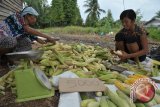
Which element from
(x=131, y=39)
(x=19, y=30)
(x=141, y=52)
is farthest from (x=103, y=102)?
(x=19, y=30)

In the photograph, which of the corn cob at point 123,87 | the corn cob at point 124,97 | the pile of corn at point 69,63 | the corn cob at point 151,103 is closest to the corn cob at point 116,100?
Answer: the corn cob at point 124,97

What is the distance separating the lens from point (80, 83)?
360 centimetres

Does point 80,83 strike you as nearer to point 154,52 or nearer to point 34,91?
point 34,91

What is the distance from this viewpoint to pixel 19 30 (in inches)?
207

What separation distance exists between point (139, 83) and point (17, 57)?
Answer: 1379 millimetres

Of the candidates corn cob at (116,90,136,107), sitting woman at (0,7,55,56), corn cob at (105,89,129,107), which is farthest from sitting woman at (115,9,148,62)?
corn cob at (105,89,129,107)

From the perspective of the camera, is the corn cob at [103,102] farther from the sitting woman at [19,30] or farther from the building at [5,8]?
the building at [5,8]

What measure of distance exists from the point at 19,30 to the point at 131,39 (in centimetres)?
186

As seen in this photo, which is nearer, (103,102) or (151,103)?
(103,102)

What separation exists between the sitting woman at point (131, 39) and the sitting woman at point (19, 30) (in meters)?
1.20

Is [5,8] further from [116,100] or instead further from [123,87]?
[116,100]

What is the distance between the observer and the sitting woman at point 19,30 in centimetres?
482

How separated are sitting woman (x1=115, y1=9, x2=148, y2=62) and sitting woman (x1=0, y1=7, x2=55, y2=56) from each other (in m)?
1.20

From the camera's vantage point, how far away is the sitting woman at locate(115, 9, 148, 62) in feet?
17.1
